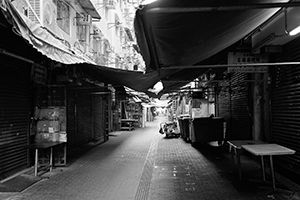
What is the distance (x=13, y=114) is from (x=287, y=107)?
23.9 feet

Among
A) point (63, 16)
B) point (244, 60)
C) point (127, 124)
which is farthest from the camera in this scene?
point (127, 124)

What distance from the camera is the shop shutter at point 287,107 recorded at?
633cm

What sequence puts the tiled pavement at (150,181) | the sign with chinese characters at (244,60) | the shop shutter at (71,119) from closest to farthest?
1. the tiled pavement at (150,181)
2. the sign with chinese characters at (244,60)
3. the shop shutter at (71,119)

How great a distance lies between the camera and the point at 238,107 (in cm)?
1095

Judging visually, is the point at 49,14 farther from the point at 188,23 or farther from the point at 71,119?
the point at 188,23

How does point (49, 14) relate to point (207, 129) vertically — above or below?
above

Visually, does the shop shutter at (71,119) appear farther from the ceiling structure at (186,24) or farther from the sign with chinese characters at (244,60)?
the sign with chinese characters at (244,60)

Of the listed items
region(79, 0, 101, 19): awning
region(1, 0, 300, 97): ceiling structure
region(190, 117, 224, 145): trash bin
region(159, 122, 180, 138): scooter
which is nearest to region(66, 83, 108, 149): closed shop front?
region(79, 0, 101, 19): awning

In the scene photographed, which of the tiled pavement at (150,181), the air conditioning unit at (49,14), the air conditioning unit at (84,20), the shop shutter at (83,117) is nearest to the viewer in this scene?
the tiled pavement at (150,181)

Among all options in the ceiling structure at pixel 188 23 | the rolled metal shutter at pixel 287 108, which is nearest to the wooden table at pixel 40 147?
the ceiling structure at pixel 188 23

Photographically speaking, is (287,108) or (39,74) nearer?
(287,108)

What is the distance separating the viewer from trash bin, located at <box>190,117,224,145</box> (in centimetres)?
1170

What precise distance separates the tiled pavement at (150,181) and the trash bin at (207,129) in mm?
1713

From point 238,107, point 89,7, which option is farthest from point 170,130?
point 89,7
